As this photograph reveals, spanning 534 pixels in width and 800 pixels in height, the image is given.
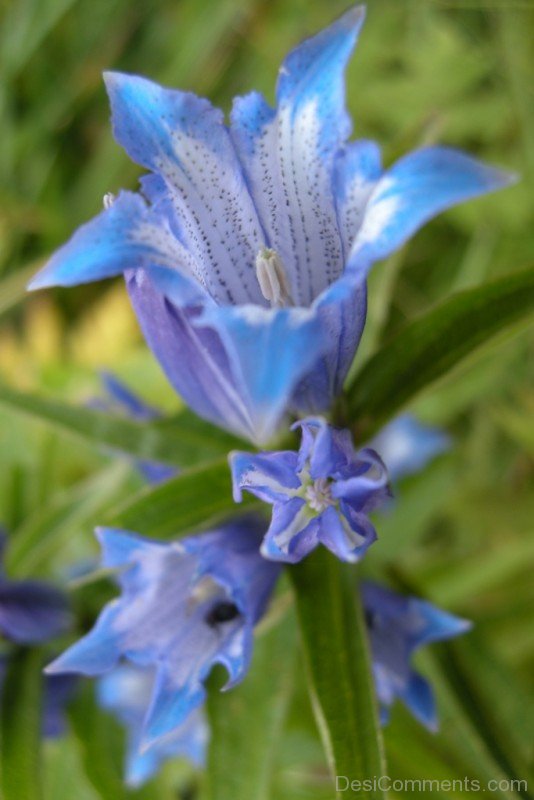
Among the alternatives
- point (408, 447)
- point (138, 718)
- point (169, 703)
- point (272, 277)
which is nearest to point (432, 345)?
point (272, 277)

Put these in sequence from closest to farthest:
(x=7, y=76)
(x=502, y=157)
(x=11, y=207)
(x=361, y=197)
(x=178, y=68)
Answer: (x=361, y=197), (x=502, y=157), (x=7, y=76), (x=178, y=68), (x=11, y=207)

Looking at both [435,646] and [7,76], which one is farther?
[7,76]

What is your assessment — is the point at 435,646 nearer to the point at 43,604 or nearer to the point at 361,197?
the point at 43,604

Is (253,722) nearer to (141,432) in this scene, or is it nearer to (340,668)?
(340,668)

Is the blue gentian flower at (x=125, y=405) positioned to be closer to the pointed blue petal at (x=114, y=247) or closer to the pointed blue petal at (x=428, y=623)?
the pointed blue petal at (x=428, y=623)

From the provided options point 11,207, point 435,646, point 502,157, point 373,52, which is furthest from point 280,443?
point 11,207

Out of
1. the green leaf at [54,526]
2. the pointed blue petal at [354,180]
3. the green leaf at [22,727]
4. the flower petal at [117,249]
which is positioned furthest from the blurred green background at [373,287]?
the flower petal at [117,249]
